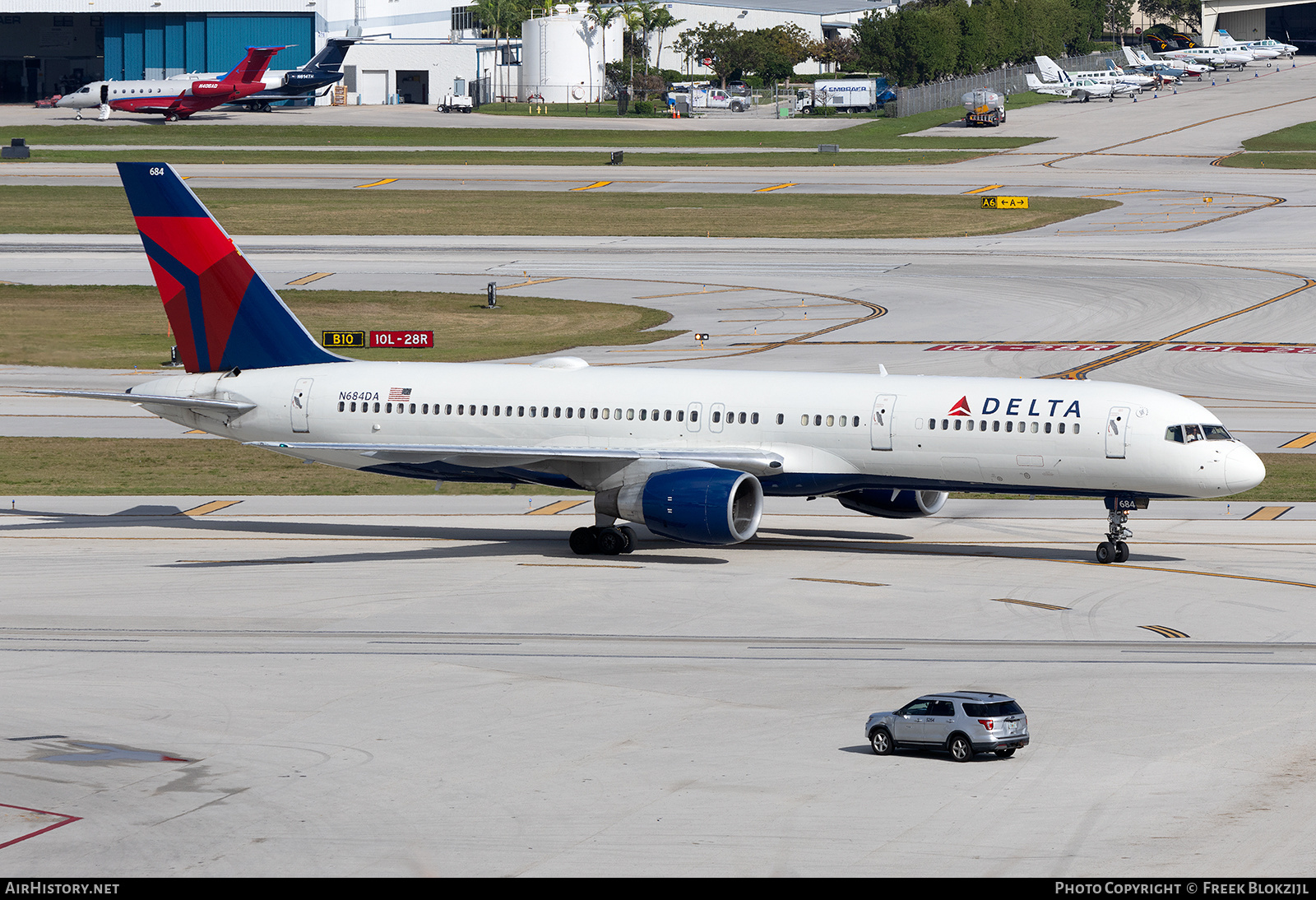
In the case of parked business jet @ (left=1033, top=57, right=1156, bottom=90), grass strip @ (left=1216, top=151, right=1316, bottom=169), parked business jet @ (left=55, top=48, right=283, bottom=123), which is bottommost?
grass strip @ (left=1216, top=151, right=1316, bottom=169)

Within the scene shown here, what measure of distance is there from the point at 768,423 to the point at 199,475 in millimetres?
20245

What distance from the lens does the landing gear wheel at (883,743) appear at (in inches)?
1003

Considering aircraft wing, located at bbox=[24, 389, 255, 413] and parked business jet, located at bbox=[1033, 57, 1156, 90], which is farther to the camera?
parked business jet, located at bbox=[1033, 57, 1156, 90]

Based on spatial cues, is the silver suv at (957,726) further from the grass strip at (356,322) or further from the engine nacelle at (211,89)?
the engine nacelle at (211,89)

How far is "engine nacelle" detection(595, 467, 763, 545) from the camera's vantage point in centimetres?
3866

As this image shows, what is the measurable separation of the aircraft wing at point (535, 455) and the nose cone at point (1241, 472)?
10.3 metres

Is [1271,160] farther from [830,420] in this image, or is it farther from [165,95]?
[830,420]

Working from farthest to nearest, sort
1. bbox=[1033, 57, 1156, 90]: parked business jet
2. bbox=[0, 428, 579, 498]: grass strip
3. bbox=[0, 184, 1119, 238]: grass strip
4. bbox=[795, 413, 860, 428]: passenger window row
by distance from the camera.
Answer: bbox=[1033, 57, 1156, 90]: parked business jet < bbox=[0, 184, 1119, 238]: grass strip < bbox=[0, 428, 579, 498]: grass strip < bbox=[795, 413, 860, 428]: passenger window row

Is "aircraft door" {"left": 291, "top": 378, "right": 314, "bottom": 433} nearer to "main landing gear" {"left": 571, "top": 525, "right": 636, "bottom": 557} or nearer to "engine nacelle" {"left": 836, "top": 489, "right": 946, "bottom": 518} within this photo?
"main landing gear" {"left": 571, "top": 525, "right": 636, "bottom": 557}

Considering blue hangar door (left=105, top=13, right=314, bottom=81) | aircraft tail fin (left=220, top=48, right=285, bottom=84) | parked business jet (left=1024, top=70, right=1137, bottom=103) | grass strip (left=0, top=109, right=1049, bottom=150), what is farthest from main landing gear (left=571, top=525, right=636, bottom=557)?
parked business jet (left=1024, top=70, right=1137, bottom=103)

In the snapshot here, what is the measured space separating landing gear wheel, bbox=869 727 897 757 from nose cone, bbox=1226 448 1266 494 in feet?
52.8

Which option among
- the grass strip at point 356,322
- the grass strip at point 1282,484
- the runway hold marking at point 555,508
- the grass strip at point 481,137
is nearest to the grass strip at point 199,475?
the grass strip at point 1282,484

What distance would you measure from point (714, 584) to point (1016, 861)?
18.0 m

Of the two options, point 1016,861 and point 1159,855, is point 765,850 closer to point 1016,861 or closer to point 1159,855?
point 1016,861
